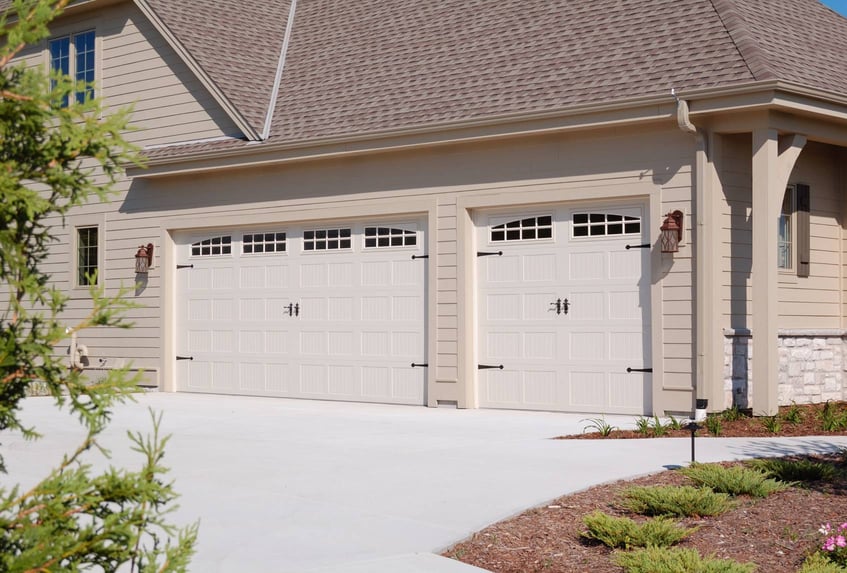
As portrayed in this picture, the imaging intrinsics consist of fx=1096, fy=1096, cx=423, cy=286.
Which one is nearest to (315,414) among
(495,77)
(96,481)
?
(495,77)

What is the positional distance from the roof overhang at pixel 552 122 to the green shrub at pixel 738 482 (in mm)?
5625

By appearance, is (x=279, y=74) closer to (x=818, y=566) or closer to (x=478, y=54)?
(x=478, y=54)

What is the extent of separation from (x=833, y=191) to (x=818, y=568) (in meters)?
10.5

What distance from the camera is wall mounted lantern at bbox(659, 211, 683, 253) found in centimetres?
1269

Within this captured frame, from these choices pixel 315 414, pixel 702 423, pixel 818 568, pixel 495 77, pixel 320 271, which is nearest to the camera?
pixel 818 568

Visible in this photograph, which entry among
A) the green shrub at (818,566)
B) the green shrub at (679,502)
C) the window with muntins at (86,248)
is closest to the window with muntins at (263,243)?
the window with muntins at (86,248)

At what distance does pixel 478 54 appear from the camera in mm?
15547

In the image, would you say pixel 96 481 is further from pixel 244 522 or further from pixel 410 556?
pixel 244 522

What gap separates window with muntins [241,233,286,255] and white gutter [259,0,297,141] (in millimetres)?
1475

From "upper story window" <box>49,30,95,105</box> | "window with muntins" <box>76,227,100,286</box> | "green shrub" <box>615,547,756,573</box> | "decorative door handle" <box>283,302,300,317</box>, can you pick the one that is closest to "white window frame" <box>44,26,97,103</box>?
"upper story window" <box>49,30,95,105</box>

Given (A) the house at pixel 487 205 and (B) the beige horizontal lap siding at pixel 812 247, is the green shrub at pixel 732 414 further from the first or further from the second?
(B) the beige horizontal lap siding at pixel 812 247

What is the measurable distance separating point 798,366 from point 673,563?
8868 millimetres

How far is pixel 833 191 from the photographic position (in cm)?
1498

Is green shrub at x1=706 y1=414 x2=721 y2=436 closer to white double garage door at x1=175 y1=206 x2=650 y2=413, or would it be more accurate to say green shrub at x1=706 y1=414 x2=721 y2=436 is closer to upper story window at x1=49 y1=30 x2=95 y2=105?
white double garage door at x1=175 y1=206 x2=650 y2=413
